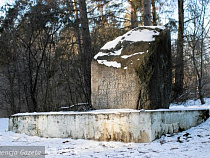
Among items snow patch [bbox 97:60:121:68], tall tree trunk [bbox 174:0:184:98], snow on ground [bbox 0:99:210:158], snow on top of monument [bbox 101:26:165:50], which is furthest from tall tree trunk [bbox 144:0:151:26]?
snow on ground [bbox 0:99:210:158]

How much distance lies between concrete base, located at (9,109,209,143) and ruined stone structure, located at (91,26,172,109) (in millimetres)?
401

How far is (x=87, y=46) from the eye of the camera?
Result: 9.25 m

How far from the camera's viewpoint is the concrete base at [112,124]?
13.2 ft

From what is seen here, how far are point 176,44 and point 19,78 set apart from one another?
628 cm

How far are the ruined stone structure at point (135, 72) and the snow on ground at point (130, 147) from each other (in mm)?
842

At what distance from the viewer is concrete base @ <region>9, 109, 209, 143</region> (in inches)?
158

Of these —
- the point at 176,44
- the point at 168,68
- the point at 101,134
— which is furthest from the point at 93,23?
the point at 101,134

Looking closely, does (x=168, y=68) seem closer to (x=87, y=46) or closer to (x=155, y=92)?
(x=155, y=92)

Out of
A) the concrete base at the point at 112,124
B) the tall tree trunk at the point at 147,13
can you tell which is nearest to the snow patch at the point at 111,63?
the concrete base at the point at 112,124

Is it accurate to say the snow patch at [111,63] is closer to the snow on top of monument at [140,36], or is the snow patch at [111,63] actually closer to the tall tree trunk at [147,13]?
the snow on top of monument at [140,36]

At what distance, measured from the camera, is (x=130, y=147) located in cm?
372

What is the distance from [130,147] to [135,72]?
1448 mm

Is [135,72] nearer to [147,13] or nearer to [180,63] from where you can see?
[147,13]

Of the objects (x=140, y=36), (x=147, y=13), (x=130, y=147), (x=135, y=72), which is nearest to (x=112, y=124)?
(x=130, y=147)
